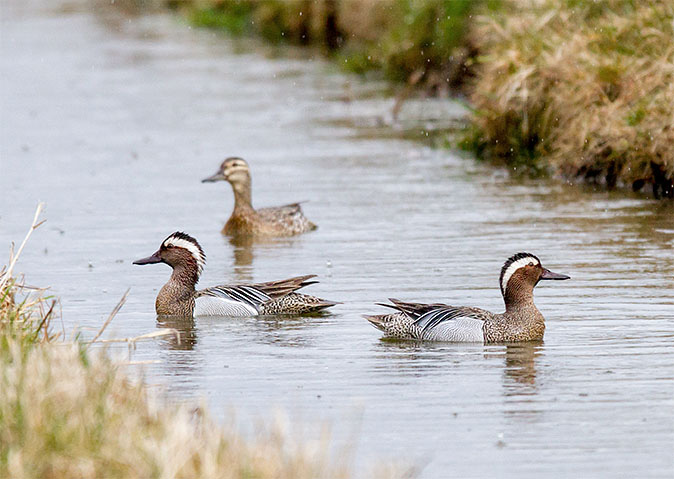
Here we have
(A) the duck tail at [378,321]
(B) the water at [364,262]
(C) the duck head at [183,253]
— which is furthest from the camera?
(C) the duck head at [183,253]

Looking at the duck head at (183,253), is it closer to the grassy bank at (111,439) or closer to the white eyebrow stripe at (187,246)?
the white eyebrow stripe at (187,246)

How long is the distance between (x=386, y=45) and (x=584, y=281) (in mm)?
18368

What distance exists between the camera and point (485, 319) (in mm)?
10852

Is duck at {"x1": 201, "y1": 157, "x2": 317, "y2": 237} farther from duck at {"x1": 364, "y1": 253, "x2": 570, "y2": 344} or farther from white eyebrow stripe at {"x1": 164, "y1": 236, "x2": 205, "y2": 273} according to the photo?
duck at {"x1": 364, "y1": 253, "x2": 570, "y2": 344}

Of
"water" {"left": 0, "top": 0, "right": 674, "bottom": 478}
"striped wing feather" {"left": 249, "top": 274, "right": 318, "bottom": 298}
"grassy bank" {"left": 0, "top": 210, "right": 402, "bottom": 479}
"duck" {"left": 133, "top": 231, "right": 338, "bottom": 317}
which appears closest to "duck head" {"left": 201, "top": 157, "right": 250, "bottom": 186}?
"water" {"left": 0, "top": 0, "right": 674, "bottom": 478}

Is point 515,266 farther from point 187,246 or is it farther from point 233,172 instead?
point 233,172

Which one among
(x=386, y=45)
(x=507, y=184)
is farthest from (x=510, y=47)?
(x=386, y=45)

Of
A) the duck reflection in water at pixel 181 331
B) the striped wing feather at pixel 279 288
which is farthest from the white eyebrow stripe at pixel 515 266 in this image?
the duck reflection in water at pixel 181 331

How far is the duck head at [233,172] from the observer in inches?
673

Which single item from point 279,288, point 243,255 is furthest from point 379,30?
point 279,288

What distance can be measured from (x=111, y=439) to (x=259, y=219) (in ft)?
32.6

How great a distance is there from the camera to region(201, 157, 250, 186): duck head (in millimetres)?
17094

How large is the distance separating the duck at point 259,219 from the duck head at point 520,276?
5.45 m

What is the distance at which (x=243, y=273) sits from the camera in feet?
46.9
